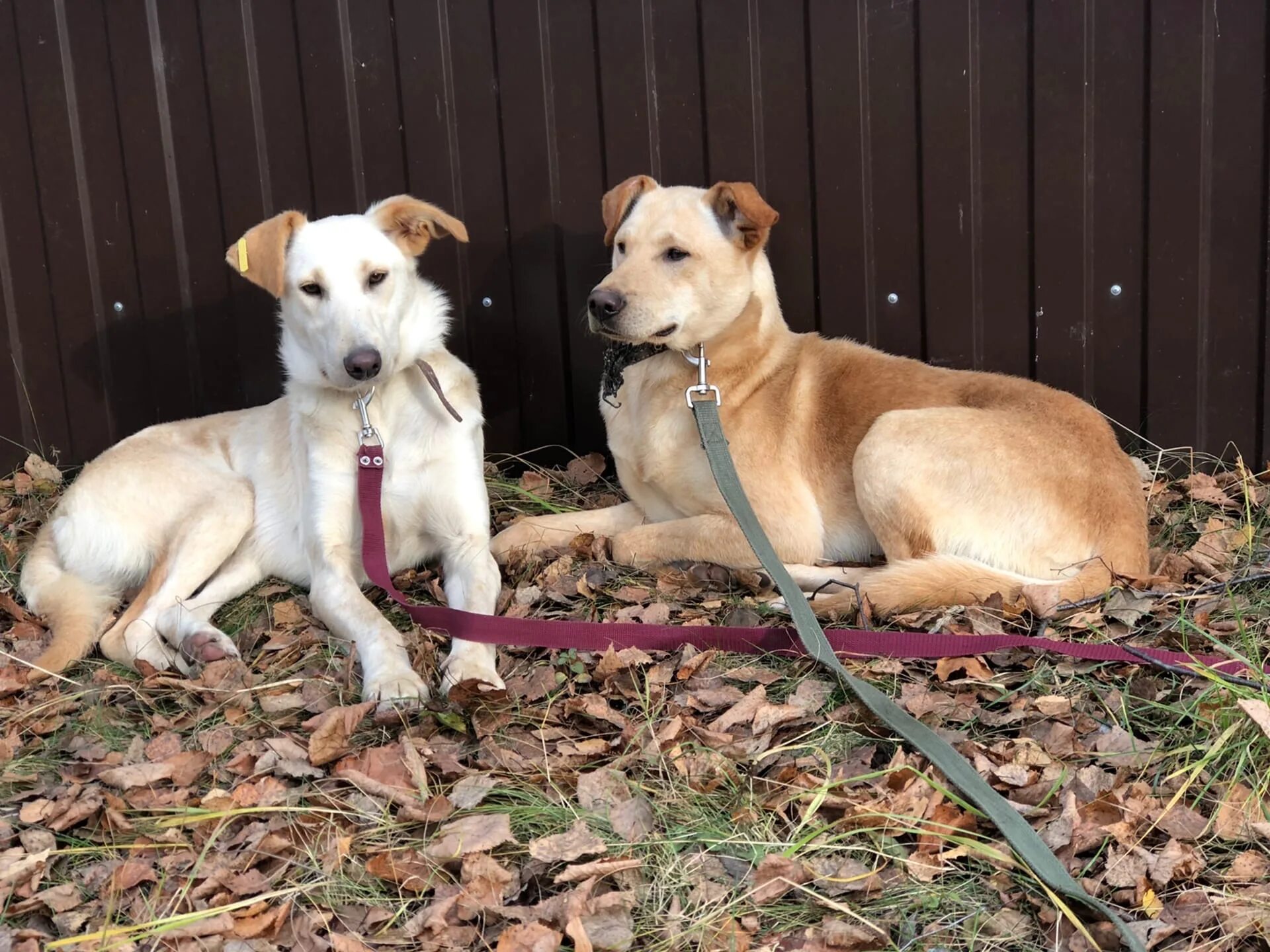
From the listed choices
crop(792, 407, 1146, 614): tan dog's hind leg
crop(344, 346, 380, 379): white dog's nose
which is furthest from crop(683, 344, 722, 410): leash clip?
crop(344, 346, 380, 379): white dog's nose

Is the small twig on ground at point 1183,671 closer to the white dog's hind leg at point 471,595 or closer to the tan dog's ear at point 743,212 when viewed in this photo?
the white dog's hind leg at point 471,595

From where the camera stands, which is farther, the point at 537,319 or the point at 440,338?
the point at 537,319

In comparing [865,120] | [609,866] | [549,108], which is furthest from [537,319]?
[609,866]

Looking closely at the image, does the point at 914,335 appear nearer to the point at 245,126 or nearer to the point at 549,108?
the point at 549,108

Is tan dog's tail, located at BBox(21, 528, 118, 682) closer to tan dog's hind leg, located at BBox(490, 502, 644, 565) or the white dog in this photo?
the white dog

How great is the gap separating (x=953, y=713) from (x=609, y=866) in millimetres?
1049

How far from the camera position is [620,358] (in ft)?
13.3

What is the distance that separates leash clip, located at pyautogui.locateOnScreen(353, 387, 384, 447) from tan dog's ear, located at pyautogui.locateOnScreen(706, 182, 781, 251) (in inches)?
56.0

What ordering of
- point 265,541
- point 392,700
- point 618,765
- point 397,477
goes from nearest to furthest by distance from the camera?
point 618,765, point 392,700, point 397,477, point 265,541

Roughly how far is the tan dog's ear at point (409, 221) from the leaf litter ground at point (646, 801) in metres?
1.47

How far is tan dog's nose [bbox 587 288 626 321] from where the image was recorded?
362cm

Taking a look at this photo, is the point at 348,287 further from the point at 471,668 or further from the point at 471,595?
the point at 471,668

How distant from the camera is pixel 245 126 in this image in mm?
4727

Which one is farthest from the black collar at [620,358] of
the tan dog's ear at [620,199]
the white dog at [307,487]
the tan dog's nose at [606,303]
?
the white dog at [307,487]
